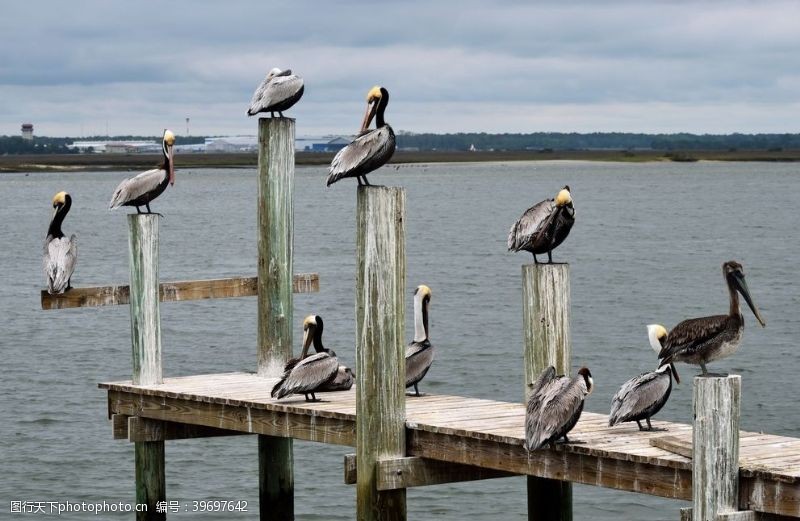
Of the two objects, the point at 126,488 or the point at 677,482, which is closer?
the point at 677,482

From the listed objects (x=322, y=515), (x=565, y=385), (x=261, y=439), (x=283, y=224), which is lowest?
(x=322, y=515)

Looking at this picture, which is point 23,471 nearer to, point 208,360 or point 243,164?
point 208,360

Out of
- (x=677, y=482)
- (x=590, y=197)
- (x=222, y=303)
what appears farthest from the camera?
(x=590, y=197)

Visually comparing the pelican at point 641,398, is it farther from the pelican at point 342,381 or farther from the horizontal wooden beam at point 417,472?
the pelican at point 342,381

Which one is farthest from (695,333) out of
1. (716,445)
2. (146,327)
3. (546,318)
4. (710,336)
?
(146,327)

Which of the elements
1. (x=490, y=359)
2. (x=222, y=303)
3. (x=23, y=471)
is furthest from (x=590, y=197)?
(x=23, y=471)

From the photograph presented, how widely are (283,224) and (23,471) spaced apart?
5884mm

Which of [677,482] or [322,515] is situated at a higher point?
[677,482]

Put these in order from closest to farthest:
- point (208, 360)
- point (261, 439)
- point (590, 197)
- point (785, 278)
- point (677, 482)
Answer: point (677, 482) < point (261, 439) < point (208, 360) < point (785, 278) < point (590, 197)

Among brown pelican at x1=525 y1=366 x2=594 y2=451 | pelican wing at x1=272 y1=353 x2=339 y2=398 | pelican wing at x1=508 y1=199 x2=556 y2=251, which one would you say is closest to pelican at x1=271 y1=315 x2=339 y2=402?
pelican wing at x1=272 y1=353 x2=339 y2=398

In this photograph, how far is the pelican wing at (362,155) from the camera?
10.2m

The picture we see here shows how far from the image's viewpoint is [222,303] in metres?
33.4

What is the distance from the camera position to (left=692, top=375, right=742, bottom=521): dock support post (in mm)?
7992

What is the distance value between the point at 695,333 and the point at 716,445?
1114mm
